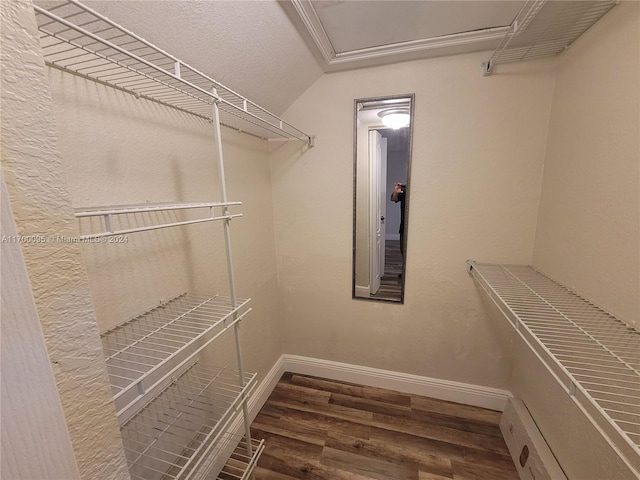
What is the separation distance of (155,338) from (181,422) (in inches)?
20.1

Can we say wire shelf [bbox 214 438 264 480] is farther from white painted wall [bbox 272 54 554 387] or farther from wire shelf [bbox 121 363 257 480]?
white painted wall [bbox 272 54 554 387]

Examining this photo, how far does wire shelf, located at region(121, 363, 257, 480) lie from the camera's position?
923 millimetres

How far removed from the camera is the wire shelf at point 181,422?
0.92 m

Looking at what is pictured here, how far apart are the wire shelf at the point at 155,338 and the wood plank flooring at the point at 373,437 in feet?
2.89

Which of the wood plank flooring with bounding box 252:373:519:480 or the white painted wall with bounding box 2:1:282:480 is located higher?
the white painted wall with bounding box 2:1:282:480

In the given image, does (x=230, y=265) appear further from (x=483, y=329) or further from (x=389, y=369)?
(x=483, y=329)

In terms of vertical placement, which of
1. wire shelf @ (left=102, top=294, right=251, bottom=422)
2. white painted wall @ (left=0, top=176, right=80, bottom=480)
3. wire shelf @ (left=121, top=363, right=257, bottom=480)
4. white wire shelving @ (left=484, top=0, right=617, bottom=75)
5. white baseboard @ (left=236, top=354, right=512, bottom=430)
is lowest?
white baseboard @ (left=236, top=354, right=512, bottom=430)

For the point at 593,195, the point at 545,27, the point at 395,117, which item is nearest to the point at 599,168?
the point at 593,195

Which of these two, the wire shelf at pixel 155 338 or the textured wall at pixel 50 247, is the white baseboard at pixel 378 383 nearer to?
the wire shelf at pixel 155 338

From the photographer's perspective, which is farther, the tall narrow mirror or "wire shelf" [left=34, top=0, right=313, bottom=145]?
the tall narrow mirror

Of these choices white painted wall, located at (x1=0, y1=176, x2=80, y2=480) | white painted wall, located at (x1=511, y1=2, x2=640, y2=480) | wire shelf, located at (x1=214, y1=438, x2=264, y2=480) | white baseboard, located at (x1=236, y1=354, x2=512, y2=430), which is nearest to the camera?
white painted wall, located at (x1=0, y1=176, x2=80, y2=480)

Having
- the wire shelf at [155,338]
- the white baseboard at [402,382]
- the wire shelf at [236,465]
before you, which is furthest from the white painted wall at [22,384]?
the white baseboard at [402,382]

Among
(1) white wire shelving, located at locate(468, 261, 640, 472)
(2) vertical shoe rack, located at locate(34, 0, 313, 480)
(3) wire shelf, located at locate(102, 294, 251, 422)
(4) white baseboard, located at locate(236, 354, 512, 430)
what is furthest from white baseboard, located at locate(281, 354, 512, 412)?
(3) wire shelf, located at locate(102, 294, 251, 422)

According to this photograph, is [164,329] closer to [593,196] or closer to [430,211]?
[430,211]
